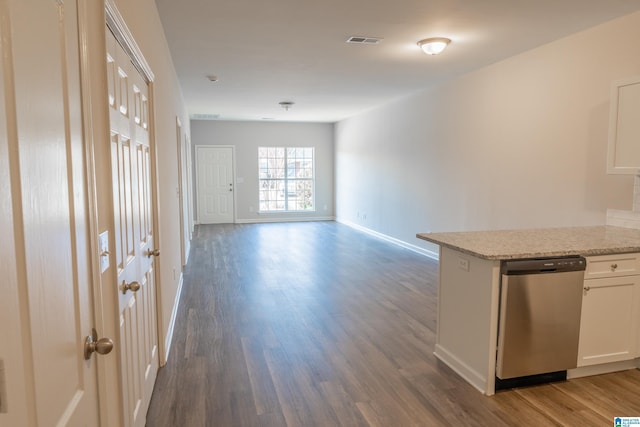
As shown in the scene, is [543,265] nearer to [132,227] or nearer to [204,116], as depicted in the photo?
[132,227]

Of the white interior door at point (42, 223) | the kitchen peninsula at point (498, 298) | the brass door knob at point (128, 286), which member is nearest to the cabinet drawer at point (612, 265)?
the kitchen peninsula at point (498, 298)

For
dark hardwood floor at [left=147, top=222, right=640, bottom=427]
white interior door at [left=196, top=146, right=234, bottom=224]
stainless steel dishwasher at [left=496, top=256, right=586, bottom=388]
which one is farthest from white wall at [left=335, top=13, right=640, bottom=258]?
white interior door at [left=196, top=146, right=234, bottom=224]

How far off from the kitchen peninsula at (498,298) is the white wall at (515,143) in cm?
105

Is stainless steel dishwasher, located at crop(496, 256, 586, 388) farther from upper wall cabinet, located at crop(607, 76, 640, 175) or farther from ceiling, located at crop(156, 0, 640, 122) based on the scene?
ceiling, located at crop(156, 0, 640, 122)

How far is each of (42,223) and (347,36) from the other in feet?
11.8

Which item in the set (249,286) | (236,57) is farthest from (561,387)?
(236,57)

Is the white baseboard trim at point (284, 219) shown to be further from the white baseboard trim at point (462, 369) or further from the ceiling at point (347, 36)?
the white baseboard trim at point (462, 369)

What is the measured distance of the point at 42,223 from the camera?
83 cm

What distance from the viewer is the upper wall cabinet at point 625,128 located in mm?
2906

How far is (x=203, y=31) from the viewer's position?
3746 millimetres

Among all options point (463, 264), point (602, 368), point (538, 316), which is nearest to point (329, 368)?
point (463, 264)

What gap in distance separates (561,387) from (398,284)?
95.9 inches

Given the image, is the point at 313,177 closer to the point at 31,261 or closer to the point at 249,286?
the point at 249,286

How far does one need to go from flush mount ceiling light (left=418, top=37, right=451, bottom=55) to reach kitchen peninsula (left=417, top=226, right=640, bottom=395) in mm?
2013
